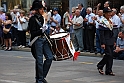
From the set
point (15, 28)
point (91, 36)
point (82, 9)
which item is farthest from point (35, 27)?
point (15, 28)

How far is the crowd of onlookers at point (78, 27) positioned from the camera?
1535cm

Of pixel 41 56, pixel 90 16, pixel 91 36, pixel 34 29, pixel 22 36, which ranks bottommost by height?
pixel 22 36

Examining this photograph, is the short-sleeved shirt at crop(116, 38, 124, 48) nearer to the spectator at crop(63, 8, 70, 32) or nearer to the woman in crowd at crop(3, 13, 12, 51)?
the spectator at crop(63, 8, 70, 32)

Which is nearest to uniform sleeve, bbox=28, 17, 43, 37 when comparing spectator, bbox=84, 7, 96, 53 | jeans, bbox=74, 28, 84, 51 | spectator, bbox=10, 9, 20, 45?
spectator, bbox=84, 7, 96, 53

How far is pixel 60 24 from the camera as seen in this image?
18719 millimetres

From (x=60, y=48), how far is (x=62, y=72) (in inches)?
82.0

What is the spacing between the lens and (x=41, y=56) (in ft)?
30.8

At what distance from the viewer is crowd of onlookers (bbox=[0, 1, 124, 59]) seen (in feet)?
50.4

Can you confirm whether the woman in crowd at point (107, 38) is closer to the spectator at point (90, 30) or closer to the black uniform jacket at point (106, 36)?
the black uniform jacket at point (106, 36)

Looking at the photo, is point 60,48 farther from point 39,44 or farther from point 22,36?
point 22,36

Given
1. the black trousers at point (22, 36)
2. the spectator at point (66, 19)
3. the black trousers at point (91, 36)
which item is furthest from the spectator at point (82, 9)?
the black trousers at point (22, 36)

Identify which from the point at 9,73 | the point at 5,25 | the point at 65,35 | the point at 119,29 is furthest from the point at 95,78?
the point at 5,25

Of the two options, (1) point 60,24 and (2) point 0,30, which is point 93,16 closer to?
(1) point 60,24

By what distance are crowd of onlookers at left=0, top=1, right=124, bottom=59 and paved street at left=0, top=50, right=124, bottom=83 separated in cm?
135
